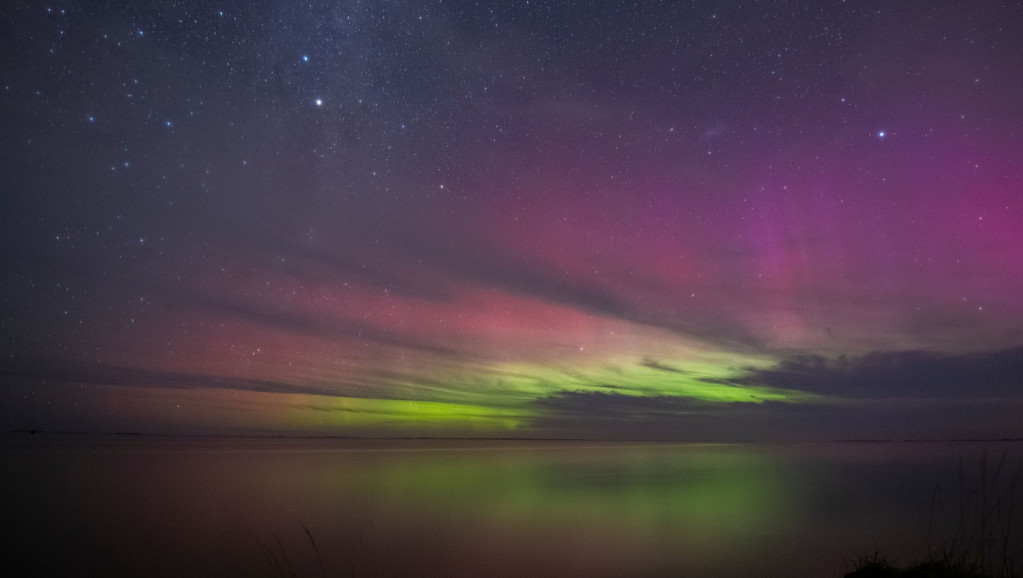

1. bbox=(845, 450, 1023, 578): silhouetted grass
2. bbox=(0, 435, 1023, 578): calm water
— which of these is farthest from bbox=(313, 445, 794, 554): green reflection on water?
bbox=(845, 450, 1023, 578): silhouetted grass

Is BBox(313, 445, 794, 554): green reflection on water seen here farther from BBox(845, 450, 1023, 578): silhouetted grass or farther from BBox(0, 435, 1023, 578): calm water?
BBox(845, 450, 1023, 578): silhouetted grass

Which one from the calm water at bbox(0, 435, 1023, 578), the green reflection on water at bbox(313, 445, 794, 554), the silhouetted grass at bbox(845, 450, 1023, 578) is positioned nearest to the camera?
the silhouetted grass at bbox(845, 450, 1023, 578)

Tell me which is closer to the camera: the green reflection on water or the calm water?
the calm water

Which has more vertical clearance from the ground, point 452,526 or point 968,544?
point 968,544

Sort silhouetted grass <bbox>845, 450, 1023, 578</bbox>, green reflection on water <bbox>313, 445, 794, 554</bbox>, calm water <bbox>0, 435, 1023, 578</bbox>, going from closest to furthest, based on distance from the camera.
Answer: silhouetted grass <bbox>845, 450, 1023, 578</bbox>
calm water <bbox>0, 435, 1023, 578</bbox>
green reflection on water <bbox>313, 445, 794, 554</bbox>

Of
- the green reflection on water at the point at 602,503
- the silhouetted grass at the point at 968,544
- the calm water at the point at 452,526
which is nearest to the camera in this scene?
the silhouetted grass at the point at 968,544

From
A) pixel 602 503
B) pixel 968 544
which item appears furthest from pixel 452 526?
pixel 968 544

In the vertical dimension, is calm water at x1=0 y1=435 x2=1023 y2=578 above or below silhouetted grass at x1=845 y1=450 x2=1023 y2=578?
below

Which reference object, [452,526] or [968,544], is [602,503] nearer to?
[452,526]

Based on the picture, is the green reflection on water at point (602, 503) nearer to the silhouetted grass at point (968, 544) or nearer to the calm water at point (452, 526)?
the calm water at point (452, 526)

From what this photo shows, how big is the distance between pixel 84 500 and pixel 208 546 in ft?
35.4

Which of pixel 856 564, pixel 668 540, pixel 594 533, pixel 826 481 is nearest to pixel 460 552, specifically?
pixel 594 533

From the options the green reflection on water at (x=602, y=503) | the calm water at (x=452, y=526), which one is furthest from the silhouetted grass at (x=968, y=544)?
the green reflection on water at (x=602, y=503)

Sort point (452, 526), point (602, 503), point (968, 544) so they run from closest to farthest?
point (968, 544) < point (452, 526) < point (602, 503)
